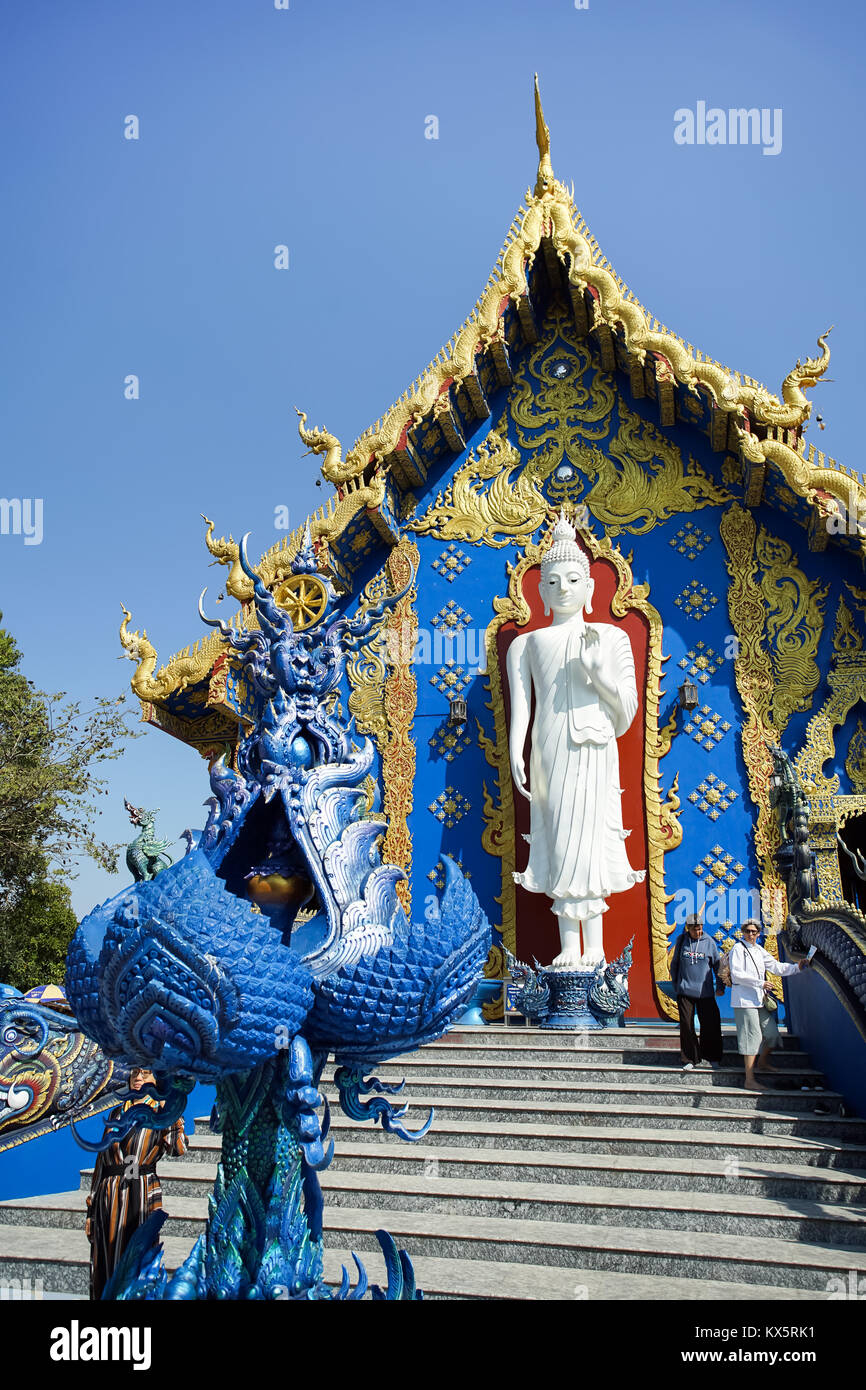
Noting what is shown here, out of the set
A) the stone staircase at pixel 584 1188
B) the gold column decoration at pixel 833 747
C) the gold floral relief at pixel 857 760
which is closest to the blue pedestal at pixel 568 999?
the stone staircase at pixel 584 1188

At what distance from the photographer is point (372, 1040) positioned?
9.09ft

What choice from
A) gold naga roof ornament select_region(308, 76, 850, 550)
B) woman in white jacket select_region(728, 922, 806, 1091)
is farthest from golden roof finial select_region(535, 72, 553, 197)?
woman in white jacket select_region(728, 922, 806, 1091)

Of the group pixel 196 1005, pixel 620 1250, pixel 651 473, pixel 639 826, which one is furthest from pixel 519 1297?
pixel 651 473

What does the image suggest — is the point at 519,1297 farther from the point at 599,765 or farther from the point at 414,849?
the point at 414,849

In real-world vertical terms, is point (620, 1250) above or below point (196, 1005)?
below

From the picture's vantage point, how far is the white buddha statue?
26.2 feet

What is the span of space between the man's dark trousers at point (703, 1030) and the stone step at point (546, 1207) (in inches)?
58.9

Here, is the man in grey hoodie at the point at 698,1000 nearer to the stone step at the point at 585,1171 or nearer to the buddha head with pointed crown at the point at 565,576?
the stone step at the point at 585,1171

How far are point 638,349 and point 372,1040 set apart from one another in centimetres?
824

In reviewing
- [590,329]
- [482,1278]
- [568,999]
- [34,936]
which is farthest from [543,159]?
[34,936]

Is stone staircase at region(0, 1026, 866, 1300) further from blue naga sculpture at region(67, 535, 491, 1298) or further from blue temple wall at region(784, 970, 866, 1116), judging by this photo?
blue naga sculpture at region(67, 535, 491, 1298)

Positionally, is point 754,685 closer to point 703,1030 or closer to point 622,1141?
point 703,1030

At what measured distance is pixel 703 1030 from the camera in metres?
6.20
